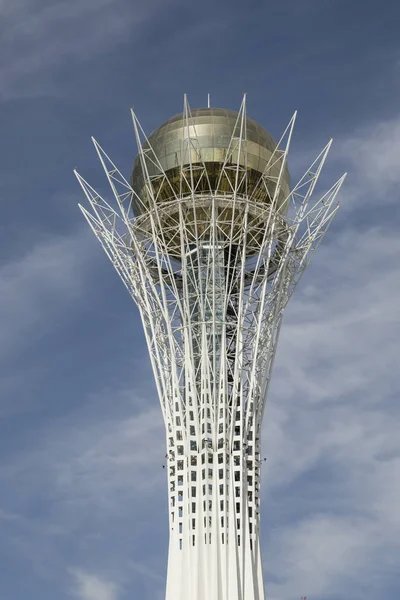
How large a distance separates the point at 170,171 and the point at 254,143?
7443 mm

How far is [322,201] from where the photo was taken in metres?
90.3

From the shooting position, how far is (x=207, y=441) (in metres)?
80.1

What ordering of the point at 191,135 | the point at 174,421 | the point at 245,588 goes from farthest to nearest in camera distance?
1. the point at 191,135
2. the point at 174,421
3. the point at 245,588

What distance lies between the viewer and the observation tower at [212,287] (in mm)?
78688

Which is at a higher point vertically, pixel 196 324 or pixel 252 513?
pixel 196 324

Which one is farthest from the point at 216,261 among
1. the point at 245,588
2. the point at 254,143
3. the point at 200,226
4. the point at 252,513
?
the point at 245,588

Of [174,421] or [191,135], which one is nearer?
[174,421]

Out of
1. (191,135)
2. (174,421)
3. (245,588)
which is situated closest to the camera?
(245,588)

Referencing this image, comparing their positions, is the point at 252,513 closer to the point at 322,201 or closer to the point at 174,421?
the point at 174,421

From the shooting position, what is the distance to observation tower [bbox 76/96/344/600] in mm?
78688

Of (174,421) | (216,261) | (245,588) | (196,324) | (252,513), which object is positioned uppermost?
(216,261)

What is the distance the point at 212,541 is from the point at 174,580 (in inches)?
158

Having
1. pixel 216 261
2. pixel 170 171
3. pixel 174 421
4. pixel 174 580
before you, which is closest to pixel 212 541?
pixel 174 580

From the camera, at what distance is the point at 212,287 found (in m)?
85.4
